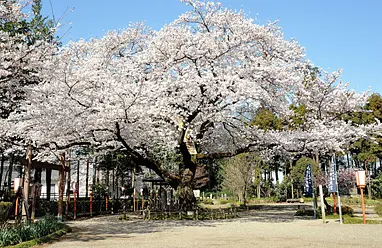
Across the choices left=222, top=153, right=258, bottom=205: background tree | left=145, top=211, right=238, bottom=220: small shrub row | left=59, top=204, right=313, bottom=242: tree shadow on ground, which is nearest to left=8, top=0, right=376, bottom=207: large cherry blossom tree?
left=145, top=211, right=238, bottom=220: small shrub row

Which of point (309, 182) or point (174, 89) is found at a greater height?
point (174, 89)

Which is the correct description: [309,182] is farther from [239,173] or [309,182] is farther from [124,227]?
[239,173]

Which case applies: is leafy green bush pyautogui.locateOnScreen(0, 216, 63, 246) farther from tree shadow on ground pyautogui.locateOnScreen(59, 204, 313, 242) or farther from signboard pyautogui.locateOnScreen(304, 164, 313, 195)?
signboard pyautogui.locateOnScreen(304, 164, 313, 195)

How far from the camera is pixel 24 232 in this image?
793 cm

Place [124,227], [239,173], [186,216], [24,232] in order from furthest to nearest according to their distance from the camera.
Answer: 1. [239,173]
2. [186,216]
3. [124,227]
4. [24,232]

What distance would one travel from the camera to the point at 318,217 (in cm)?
1456

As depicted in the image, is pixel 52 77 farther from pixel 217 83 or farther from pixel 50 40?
pixel 217 83

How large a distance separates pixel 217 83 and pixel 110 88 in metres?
4.00

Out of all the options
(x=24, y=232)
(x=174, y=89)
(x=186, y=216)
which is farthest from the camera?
(x=186, y=216)

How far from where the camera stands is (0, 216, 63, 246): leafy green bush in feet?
23.7

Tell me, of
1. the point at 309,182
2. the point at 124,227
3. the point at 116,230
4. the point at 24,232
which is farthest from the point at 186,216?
the point at 24,232

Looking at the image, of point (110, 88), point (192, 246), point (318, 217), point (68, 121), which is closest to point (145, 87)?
point (110, 88)

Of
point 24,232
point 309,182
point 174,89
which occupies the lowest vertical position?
point 24,232

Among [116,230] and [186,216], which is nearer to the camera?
[116,230]
